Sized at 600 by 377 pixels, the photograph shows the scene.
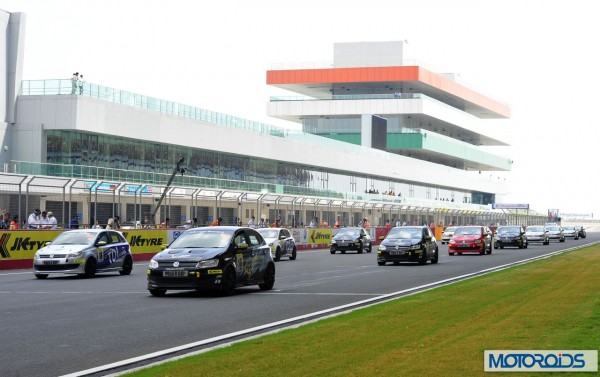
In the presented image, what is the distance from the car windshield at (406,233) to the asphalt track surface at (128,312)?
7433 millimetres

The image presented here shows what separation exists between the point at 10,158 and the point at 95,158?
581 centimetres

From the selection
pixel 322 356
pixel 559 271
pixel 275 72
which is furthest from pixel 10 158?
pixel 275 72

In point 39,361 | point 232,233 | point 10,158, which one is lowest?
point 39,361

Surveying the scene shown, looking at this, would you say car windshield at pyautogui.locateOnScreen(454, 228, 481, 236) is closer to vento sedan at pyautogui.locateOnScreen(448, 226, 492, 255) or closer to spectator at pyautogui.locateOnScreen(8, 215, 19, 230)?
vento sedan at pyautogui.locateOnScreen(448, 226, 492, 255)

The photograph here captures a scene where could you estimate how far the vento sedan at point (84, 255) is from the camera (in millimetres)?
28453

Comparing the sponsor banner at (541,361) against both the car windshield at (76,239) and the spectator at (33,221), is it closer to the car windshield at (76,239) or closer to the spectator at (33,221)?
the car windshield at (76,239)

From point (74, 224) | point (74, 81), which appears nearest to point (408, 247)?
point (74, 224)

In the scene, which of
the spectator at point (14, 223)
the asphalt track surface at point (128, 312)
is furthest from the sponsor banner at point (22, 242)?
the asphalt track surface at point (128, 312)

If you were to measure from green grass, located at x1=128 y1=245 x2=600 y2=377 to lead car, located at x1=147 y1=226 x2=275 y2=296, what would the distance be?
4.18 metres

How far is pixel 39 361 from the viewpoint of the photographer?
11.5 meters

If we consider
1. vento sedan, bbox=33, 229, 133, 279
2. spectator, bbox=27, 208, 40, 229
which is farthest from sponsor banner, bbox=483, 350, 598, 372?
spectator, bbox=27, 208, 40, 229

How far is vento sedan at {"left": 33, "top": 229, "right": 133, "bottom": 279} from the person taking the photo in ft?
93.4

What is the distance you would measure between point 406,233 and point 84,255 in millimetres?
13350

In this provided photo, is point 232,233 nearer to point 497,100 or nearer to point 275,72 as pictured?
point 275,72
